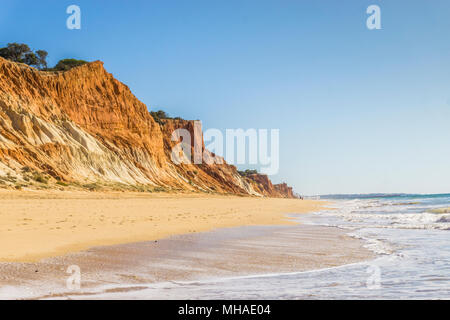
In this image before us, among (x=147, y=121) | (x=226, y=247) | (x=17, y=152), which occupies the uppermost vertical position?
(x=147, y=121)

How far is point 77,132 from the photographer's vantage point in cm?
4147

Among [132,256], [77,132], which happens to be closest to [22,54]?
[77,132]

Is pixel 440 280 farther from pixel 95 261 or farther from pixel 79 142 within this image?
pixel 79 142

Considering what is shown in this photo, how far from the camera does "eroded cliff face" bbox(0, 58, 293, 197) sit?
32250mm

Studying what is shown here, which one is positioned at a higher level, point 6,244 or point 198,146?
point 198,146

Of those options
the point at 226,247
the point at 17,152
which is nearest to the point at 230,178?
the point at 17,152

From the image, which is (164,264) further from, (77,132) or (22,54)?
(22,54)

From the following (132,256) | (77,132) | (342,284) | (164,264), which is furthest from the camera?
(77,132)

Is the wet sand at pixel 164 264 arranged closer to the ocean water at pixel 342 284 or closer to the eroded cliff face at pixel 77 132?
the ocean water at pixel 342 284

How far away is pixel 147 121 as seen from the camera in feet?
193

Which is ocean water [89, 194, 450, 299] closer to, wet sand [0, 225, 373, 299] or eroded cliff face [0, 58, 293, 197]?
wet sand [0, 225, 373, 299]

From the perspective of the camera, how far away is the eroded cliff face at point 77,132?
3225 centimetres

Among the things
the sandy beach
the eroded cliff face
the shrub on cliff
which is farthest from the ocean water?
the shrub on cliff
